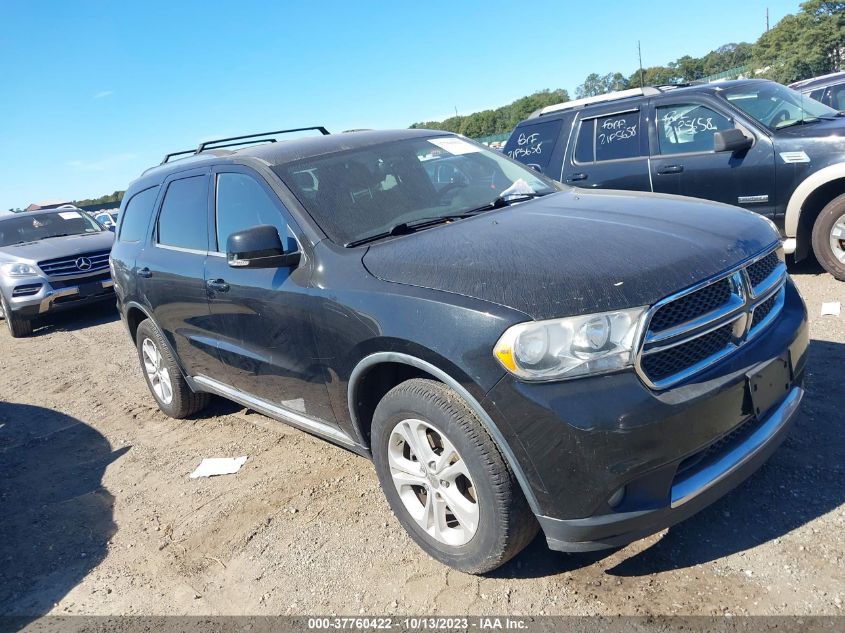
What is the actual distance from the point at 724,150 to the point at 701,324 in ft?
14.7

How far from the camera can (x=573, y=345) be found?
7.27ft

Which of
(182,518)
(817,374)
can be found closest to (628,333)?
(817,374)

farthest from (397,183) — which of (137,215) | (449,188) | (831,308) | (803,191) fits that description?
(803,191)

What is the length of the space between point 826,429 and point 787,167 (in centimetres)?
345

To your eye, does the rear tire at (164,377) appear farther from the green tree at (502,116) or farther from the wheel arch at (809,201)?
the green tree at (502,116)

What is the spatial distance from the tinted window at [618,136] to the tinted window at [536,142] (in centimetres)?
55

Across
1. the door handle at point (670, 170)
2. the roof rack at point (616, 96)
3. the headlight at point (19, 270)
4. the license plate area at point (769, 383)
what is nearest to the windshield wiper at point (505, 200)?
the license plate area at point (769, 383)

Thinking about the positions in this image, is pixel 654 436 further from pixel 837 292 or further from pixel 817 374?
pixel 837 292

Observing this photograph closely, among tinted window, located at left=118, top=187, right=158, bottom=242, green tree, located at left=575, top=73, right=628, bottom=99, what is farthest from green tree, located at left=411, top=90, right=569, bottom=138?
tinted window, located at left=118, top=187, right=158, bottom=242

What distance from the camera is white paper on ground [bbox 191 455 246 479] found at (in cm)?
420

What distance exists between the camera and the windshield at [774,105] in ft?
20.4

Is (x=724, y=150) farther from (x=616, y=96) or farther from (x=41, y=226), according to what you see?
(x=41, y=226)

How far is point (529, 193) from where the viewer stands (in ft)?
12.3

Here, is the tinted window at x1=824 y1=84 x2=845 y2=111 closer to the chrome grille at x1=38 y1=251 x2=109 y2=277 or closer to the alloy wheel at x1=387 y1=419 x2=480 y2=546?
the alloy wheel at x1=387 y1=419 x2=480 y2=546
